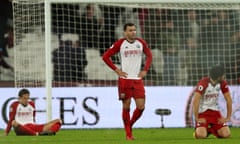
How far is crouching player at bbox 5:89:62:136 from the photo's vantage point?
55.2 feet

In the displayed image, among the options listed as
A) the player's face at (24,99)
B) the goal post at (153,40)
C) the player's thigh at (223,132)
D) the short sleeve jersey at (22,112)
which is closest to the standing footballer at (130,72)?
the player's thigh at (223,132)

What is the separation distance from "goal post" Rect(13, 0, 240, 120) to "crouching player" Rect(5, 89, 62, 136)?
3820 mm

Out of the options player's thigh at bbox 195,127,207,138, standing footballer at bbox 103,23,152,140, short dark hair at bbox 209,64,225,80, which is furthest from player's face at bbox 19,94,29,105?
short dark hair at bbox 209,64,225,80

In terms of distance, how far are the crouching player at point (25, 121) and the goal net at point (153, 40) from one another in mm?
3882

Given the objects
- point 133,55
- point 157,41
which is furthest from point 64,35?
point 133,55

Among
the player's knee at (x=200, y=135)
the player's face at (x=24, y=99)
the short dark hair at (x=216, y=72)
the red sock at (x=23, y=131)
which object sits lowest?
the red sock at (x=23, y=131)

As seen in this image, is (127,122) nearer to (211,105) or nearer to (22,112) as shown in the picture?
(211,105)

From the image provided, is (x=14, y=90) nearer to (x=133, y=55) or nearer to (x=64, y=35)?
(x=64, y=35)

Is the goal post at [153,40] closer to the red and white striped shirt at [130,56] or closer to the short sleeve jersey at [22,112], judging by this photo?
the short sleeve jersey at [22,112]

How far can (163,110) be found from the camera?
20.4 m

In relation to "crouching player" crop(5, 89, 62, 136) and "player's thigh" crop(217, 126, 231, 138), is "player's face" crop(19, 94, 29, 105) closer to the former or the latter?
"crouching player" crop(5, 89, 62, 136)

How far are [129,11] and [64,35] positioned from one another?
187cm

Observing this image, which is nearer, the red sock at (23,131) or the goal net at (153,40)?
the red sock at (23,131)

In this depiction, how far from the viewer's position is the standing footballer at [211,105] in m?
13.8
